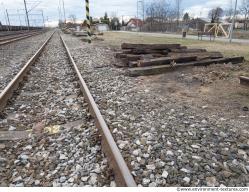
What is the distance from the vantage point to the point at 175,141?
354 cm

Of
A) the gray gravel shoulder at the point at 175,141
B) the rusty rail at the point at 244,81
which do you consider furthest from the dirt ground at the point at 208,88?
the gray gravel shoulder at the point at 175,141

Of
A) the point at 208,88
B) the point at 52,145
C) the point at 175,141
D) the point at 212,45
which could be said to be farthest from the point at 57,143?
the point at 212,45

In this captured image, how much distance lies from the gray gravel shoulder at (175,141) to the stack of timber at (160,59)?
2.62m

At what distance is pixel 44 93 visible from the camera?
6.09 metres

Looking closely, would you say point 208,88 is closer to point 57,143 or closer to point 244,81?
point 244,81

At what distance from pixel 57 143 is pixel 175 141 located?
1625 millimetres

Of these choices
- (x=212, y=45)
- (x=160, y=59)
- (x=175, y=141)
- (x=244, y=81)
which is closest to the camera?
(x=175, y=141)

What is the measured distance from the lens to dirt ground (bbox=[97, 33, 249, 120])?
488 cm

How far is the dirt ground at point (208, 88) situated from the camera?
4.88 metres

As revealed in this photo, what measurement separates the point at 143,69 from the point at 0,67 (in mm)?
5440

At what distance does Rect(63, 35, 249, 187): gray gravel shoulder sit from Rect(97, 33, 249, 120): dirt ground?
29 cm

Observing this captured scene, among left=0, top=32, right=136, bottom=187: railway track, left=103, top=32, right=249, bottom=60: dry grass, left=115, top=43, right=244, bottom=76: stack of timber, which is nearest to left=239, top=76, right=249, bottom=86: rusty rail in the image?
left=115, top=43, right=244, bottom=76: stack of timber

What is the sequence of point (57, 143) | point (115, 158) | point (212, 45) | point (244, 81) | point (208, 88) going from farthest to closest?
1. point (212, 45)
2. point (208, 88)
3. point (244, 81)
4. point (57, 143)
5. point (115, 158)

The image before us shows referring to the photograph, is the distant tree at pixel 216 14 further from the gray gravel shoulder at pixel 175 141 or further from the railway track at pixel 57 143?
the railway track at pixel 57 143
